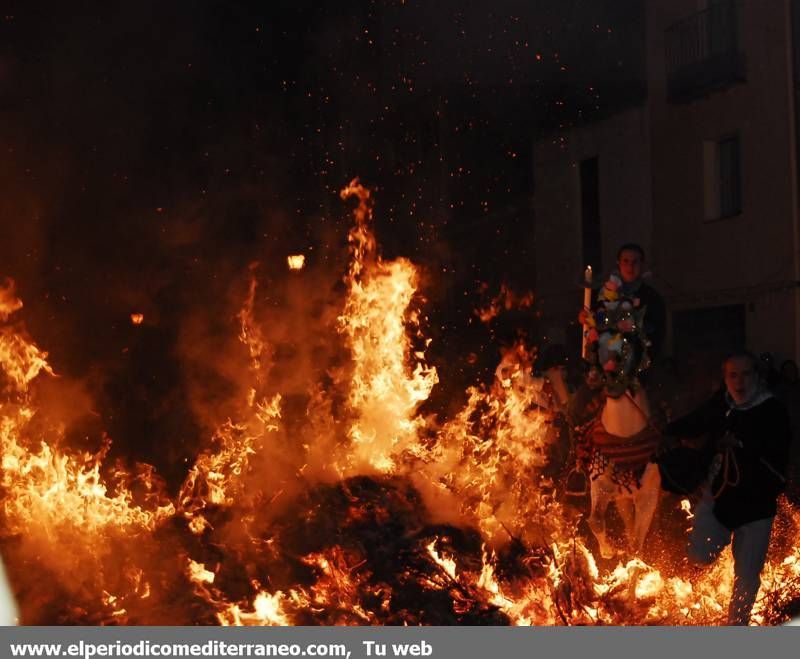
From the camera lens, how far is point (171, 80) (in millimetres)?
12680

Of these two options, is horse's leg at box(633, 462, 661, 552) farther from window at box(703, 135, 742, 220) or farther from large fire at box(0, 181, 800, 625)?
window at box(703, 135, 742, 220)

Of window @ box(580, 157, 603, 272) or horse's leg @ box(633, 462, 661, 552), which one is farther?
window @ box(580, 157, 603, 272)

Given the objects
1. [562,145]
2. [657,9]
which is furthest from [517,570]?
[562,145]

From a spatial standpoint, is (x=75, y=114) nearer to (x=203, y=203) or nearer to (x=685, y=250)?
(x=203, y=203)

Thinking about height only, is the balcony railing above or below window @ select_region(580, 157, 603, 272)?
A: above

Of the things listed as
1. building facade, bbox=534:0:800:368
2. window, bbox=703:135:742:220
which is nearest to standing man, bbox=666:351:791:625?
building facade, bbox=534:0:800:368

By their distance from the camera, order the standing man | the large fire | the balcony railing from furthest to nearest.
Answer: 1. the balcony railing
2. the large fire
3. the standing man

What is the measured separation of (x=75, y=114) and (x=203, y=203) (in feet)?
5.38

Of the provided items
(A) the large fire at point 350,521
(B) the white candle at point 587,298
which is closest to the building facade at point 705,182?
(B) the white candle at point 587,298

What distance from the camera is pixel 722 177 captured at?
20.0m

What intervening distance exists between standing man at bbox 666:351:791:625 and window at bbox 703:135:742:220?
13.3 m

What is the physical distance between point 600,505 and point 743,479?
2037 millimetres

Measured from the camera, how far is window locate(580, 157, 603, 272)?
2319 cm

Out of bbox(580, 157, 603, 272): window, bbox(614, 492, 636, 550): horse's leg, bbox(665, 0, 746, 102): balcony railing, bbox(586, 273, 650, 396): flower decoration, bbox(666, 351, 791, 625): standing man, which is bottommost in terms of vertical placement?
bbox(614, 492, 636, 550): horse's leg
